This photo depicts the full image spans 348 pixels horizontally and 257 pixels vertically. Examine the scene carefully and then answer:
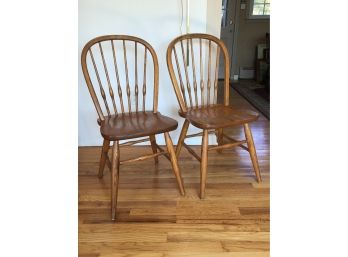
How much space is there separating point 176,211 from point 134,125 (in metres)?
0.47

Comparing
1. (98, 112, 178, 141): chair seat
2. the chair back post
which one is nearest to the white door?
the chair back post

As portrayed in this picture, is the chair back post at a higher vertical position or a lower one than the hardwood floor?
higher

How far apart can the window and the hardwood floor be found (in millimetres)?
3811

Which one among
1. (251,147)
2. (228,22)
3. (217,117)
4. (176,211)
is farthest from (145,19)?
(228,22)

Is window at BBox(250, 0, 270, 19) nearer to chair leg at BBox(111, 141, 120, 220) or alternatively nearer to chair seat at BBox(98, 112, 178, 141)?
chair seat at BBox(98, 112, 178, 141)

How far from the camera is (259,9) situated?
529cm

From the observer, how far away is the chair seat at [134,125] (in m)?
1.48

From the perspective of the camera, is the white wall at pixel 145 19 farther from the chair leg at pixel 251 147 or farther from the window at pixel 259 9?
the window at pixel 259 9

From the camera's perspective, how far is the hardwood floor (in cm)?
130
